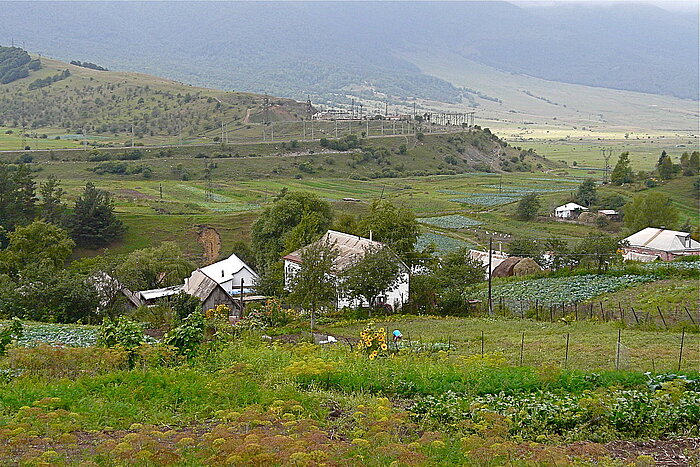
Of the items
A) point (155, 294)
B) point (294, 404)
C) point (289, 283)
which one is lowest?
point (155, 294)

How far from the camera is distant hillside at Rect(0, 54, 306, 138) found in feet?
408

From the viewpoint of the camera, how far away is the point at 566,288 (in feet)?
99.9

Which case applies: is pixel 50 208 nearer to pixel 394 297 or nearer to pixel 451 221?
pixel 394 297

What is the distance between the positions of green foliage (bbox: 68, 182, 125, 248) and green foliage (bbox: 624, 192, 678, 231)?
4256 cm

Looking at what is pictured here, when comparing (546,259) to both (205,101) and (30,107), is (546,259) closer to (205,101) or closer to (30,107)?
(205,101)

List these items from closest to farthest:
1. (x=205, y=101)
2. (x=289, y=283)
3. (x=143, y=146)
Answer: (x=289, y=283) → (x=143, y=146) → (x=205, y=101)

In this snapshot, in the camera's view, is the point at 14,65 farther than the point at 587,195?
Yes

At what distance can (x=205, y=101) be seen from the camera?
134m

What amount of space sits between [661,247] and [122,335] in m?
43.5

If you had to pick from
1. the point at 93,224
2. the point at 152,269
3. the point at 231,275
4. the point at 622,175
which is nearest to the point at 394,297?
the point at 231,275

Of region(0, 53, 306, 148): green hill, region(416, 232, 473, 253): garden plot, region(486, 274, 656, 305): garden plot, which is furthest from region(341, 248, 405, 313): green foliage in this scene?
region(0, 53, 306, 148): green hill

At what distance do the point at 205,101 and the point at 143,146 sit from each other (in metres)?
32.7

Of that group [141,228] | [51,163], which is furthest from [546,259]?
[51,163]

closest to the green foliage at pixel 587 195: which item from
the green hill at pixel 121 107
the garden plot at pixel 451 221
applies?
the garden plot at pixel 451 221
